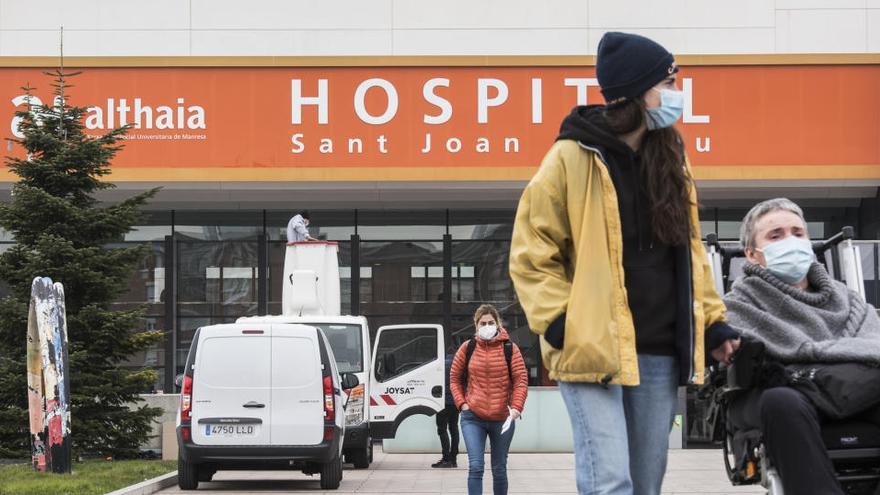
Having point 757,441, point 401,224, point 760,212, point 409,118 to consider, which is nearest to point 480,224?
point 401,224

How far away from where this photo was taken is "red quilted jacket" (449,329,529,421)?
11484 millimetres

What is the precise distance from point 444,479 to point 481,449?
22.2 feet

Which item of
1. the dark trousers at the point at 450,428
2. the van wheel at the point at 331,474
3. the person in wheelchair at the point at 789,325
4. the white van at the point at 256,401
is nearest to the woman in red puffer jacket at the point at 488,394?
the white van at the point at 256,401

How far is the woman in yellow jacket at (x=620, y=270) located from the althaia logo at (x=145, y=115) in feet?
79.2

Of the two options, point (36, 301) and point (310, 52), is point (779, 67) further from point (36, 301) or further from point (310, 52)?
point (36, 301)

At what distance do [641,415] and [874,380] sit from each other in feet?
3.99

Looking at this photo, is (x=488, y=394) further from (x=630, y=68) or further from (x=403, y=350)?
(x=403, y=350)

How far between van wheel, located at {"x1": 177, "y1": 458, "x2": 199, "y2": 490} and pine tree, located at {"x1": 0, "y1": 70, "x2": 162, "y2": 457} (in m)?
4.04

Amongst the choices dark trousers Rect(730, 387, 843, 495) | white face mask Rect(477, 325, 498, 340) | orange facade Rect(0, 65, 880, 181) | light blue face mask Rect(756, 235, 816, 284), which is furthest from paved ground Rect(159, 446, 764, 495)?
dark trousers Rect(730, 387, 843, 495)

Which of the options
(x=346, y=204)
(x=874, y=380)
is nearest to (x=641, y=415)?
(x=874, y=380)

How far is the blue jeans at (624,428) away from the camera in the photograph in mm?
4680

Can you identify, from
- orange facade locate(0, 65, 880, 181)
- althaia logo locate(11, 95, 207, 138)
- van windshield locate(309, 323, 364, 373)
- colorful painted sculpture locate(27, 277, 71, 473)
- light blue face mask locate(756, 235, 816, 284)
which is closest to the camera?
light blue face mask locate(756, 235, 816, 284)

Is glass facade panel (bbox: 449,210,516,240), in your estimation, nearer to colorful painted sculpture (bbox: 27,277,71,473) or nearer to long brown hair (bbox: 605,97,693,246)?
colorful painted sculpture (bbox: 27,277,71,473)

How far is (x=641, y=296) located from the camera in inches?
192
